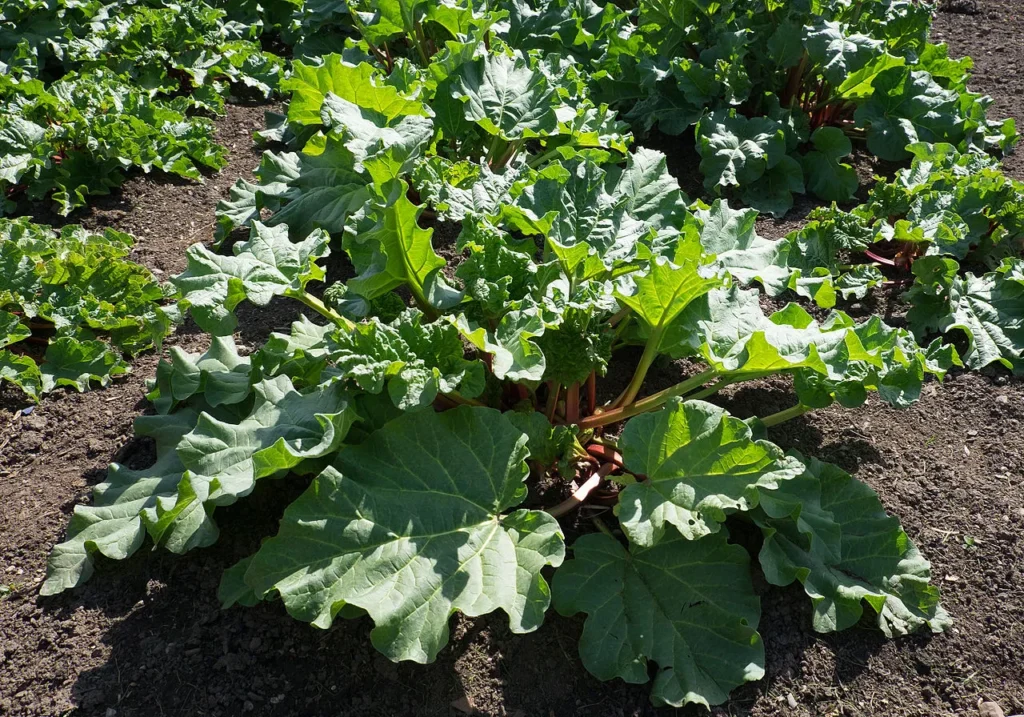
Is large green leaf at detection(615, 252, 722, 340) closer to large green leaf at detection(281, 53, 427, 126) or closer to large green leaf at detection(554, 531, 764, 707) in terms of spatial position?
large green leaf at detection(554, 531, 764, 707)

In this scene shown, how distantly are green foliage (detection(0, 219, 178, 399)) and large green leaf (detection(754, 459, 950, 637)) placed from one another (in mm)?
2461

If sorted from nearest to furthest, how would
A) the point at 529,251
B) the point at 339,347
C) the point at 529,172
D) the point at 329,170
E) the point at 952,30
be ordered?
the point at 339,347, the point at 529,251, the point at 529,172, the point at 329,170, the point at 952,30

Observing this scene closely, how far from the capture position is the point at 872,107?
480 cm

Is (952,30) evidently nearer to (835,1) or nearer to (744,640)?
(835,1)

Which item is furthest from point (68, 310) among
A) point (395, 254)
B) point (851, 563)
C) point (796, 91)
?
point (796, 91)

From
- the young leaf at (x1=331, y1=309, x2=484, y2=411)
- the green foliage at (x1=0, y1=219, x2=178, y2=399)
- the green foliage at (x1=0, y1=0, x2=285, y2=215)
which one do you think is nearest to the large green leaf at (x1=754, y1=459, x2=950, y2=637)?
the young leaf at (x1=331, y1=309, x2=484, y2=411)

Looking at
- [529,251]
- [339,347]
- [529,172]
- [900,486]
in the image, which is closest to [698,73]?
[529,172]

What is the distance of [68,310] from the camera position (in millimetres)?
3596

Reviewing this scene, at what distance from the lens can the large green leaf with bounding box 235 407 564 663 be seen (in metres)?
2.38

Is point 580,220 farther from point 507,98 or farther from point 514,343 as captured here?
point 507,98

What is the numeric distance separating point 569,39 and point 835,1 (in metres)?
1.48

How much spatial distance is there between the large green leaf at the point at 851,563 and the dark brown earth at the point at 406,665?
10cm

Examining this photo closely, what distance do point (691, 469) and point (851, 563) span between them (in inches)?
28.2

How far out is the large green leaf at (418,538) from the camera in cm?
238
